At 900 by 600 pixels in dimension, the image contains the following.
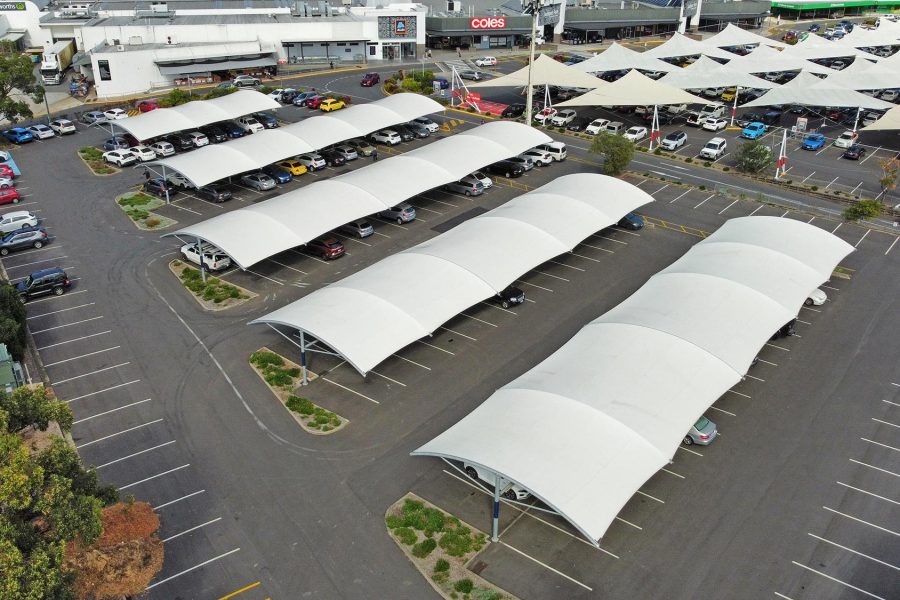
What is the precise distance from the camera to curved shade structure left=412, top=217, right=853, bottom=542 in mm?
24391

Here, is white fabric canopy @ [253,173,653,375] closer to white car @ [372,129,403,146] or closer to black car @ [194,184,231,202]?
black car @ [194,184,231,202]

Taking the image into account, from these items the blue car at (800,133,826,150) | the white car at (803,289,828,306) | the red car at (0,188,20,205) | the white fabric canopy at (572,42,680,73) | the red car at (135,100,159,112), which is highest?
the white fabric canopy at (572,42,680,73)

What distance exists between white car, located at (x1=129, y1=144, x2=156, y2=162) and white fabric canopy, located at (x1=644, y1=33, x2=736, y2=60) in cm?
6378

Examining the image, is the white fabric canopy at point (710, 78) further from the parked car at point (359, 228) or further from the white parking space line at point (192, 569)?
the white parking space line at point (192, 569)

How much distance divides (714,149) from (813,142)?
37.8ft

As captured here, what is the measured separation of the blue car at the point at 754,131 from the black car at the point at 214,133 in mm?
50565

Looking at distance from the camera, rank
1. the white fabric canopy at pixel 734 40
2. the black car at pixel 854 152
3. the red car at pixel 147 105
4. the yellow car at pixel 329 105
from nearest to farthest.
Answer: the black car at pixel 854 152, the red car at pixel 147 105, the yellow car at pixel 329 105, the white fabric canopy at pixel 734 40

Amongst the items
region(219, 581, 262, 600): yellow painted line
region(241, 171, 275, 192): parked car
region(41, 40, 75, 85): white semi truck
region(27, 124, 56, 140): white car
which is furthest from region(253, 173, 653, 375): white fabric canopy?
region(41, 40, 75, 85): white semi truck

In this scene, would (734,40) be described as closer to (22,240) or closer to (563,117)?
(563,117)

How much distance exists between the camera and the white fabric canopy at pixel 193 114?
60.8m

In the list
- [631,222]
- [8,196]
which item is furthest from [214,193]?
[631,222]

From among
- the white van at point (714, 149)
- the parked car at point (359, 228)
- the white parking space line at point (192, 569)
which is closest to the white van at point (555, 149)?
the white van at point (714, 149)

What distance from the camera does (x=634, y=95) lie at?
2798 inches

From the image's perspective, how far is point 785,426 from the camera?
30781mm
